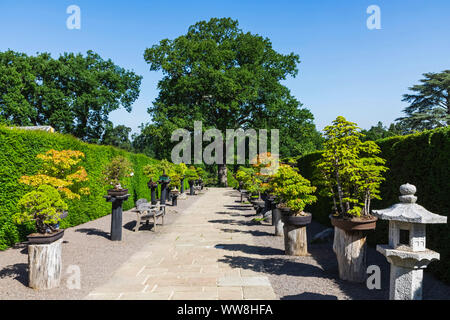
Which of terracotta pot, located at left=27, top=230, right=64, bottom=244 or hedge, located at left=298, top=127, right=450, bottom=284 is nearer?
terracotta pot, located at left=27, top=230, right=64, bottom=244

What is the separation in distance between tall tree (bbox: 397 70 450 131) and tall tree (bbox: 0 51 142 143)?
32.7 m

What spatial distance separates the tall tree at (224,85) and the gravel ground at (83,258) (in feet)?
57.0

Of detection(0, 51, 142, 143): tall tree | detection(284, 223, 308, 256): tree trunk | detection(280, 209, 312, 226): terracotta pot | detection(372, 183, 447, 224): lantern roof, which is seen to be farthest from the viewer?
detection(0, 51, 142, 143): tall tree

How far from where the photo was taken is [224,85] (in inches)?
1008

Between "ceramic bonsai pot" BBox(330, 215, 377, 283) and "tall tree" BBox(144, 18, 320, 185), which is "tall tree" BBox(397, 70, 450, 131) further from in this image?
"ceramic bonsai pot" BBox(330, 215, 377, 283)

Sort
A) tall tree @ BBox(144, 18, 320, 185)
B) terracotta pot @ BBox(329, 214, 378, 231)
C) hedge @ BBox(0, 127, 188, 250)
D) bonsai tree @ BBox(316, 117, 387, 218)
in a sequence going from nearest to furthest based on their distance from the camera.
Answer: terracotta pot @ BBox(329, 214, 378, 231)
bonsai tree @ BBox(316, 117, 387, 218)
hedge @ BBox(0, 127, 188, 250)
tall tree @ BBox(144, 18, 320, 185)

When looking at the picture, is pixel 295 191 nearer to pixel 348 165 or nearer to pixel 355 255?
pixel 348 165

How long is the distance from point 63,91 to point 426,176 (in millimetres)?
36407

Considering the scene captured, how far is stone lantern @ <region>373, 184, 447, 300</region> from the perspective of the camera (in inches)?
127

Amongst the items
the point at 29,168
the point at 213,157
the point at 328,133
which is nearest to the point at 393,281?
the point at 328,133

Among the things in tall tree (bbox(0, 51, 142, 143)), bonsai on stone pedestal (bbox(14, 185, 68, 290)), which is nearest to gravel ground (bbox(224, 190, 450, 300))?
bonsai on stone pedestal (bbox(14, 185, 68, 290))

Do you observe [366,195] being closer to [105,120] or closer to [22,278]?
[22,278]

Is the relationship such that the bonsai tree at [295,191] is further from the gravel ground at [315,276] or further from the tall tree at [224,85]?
the tall tree at [224,85]

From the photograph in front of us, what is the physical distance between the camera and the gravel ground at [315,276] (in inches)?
166
